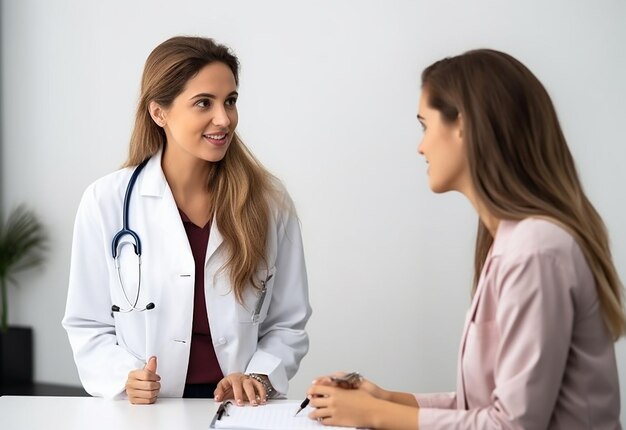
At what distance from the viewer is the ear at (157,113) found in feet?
7.72

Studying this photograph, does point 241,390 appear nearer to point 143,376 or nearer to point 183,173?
point 143,376

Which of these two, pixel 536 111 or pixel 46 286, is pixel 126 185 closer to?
pixel 536 111

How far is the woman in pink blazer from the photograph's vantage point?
56.5 inches

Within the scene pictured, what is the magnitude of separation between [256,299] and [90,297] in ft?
1.44

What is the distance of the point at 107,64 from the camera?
452 centimetres

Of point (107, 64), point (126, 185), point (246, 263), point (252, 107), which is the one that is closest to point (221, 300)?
point (246, 263)

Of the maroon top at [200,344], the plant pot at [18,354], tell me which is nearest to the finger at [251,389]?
the maroon top at [200,344]

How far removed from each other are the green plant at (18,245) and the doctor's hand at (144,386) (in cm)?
295

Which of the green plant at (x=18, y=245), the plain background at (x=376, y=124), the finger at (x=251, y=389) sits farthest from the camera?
the green plant at (x=18, y=245)

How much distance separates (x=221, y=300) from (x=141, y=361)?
0.26m

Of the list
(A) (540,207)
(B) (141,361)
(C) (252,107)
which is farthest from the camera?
(C) (252,107)

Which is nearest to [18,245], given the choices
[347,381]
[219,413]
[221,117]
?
[221,117]

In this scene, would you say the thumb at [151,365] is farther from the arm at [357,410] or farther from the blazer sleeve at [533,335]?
the blazer sleeve at [533,335]

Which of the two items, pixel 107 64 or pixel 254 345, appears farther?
pixel 107 64
